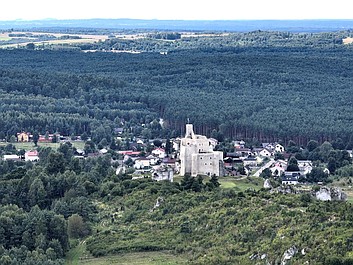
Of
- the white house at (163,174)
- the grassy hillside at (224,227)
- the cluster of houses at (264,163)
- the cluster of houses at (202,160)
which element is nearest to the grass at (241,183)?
the cluster of houses at (202,160)

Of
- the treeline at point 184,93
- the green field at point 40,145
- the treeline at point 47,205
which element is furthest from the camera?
the treeline at point 184,93

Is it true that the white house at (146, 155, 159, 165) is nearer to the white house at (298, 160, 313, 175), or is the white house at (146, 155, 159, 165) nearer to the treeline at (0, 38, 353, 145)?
the white house at (298, 160, 313, 175)

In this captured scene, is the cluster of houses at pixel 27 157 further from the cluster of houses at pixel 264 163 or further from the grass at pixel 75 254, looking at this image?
the grass at pixel 75 254

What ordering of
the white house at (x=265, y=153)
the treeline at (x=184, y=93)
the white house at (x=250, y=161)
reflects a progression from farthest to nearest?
the treeline at (x=184, y=93)
the white house at (x=265, y=153)
the white house at (x=250, y=161)

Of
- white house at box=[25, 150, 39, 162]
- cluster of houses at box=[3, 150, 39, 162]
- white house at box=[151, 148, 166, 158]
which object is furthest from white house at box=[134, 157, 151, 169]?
white house at box=[25, 150, 39, 162]

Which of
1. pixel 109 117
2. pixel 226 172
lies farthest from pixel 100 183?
pixel 109 117

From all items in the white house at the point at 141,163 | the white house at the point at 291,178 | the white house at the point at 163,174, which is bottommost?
the white house at the point at 141,163
